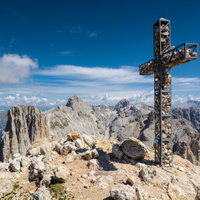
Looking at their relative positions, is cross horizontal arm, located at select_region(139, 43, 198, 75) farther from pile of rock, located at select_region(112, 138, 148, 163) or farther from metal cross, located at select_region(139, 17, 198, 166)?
pile of rock, located at select_region(112, 138, 148, 163)

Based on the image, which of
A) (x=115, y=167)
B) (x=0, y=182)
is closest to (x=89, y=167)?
(x=115, y=167)

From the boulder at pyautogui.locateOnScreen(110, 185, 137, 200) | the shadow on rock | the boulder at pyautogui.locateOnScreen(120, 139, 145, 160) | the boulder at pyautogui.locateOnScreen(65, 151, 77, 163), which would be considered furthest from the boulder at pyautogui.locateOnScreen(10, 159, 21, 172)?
the boulder at pyautogui.locateOnScreen(120, 139, 145, 160)

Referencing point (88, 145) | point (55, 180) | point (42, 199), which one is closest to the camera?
point (42, 199)

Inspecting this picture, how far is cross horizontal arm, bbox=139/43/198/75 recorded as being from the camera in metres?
12.1

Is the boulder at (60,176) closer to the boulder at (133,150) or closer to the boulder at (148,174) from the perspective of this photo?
the boulder at (148,174)

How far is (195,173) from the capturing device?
15.0m

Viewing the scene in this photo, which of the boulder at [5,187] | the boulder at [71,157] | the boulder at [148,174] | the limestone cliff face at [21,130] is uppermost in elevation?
the boulder at [71,157]

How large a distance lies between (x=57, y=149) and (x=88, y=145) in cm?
420

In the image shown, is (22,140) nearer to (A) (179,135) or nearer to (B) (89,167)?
(B) (89,167)

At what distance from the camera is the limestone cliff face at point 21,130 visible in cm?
12238

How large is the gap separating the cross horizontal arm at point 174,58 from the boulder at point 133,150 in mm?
9053

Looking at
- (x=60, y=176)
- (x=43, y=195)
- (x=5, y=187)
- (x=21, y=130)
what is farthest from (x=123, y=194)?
(x=21, y=130)

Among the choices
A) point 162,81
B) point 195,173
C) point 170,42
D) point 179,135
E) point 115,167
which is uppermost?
point 170,42

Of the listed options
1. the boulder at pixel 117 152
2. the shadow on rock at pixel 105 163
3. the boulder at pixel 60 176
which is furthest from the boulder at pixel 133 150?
the boulder at pixel 60 176
